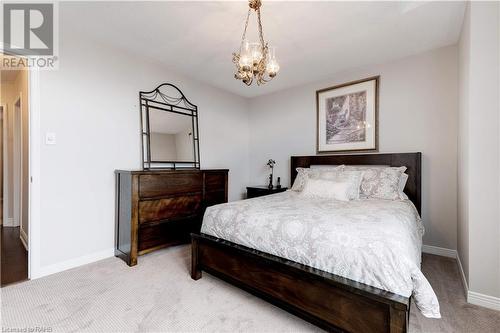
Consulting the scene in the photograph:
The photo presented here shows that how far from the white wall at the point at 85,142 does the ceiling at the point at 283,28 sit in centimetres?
28

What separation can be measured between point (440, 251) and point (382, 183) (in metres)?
1.13

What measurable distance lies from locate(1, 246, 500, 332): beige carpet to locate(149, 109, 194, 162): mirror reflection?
1.57 metres

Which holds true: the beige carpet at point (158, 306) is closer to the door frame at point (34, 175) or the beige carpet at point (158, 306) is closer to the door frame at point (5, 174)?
the door frame at point (34, 175)

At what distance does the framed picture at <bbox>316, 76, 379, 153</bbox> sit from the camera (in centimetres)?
333

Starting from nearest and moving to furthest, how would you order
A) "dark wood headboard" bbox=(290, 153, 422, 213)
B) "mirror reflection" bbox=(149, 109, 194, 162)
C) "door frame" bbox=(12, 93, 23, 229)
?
1. "dark wood headboard" bbox=(290, 153, 422, 213)
2. "mirror reflection" bbox=(149, 109, 194, 162)
3. "door frame" bbox=(12, 93, 23, 229)

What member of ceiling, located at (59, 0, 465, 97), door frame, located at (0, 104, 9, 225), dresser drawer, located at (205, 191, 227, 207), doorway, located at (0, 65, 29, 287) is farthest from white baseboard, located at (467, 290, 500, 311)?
door frame, located at (0, 104, 9, 225)

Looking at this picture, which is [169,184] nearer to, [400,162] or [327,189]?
[327,189]

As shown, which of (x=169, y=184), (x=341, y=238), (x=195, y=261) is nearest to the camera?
(x=341, y=238)

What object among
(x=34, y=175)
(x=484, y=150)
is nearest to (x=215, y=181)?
(x=34, y=175)

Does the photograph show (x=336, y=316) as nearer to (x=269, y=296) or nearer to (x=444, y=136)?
(x=269, y=296)

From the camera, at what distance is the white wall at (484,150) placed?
1.81 m

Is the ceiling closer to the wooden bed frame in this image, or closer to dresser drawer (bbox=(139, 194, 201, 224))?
dresser drawer (bbox=(139, 194, 201, 224))

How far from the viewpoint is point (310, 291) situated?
1.51 meters

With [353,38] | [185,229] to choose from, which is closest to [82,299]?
[185,229]
